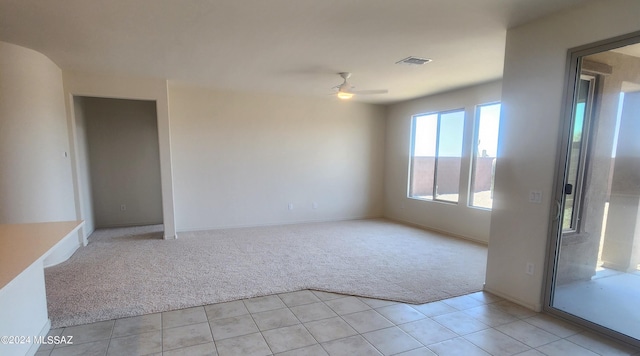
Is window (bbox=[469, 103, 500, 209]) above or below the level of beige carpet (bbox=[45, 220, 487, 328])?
above

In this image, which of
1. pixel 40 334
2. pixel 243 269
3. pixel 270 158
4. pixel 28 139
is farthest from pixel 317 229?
pixel 28 139

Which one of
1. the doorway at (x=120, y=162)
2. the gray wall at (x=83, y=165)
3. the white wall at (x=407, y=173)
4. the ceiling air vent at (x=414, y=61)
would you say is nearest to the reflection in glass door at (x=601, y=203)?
the ceiling air vent at (x=414, y=61)

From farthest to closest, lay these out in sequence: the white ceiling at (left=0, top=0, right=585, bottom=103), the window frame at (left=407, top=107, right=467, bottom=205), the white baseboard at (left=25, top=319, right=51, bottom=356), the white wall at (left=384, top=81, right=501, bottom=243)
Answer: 1. the window frame at (left=407, top=107, right=467, bottom=205)
2. the white wall at (left=384, top=81, right=501, bottom=243)
3. the white ceiling at (left=0, top=0, right=585, bottom=103)
4. the white baseboard at (left=25, top=319, right=51, bottom=356)

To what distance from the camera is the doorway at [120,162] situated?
5.54 meters

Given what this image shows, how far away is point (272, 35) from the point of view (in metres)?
2.99

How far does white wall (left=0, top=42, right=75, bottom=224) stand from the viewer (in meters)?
3.29

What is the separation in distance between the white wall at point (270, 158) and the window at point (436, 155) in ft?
3.00

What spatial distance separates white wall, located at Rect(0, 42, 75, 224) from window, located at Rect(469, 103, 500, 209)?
6.14 meters

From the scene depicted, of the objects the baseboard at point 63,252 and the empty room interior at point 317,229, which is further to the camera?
the baseboard at point 63,252

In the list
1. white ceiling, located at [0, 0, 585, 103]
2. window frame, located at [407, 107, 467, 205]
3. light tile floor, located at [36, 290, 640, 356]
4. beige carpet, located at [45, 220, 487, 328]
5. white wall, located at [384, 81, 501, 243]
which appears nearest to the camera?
light tile floor, located at [36, 290, 640, 356]

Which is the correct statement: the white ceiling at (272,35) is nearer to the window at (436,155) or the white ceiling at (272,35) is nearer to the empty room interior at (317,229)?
the empty room interior at (317,229)

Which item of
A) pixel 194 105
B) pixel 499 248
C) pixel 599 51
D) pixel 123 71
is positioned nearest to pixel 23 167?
pixel 123 71

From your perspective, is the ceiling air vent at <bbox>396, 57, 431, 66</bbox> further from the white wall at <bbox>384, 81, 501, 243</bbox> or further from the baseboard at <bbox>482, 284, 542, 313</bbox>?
the baseboard at <bbox>482, 284, 542, 313</bbox>

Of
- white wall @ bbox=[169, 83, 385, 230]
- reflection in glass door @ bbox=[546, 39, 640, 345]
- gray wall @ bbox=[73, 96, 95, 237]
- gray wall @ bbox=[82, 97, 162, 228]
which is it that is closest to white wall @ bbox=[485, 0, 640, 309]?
reflection in glass door @ bbox=[546, 39, 640, 345]
